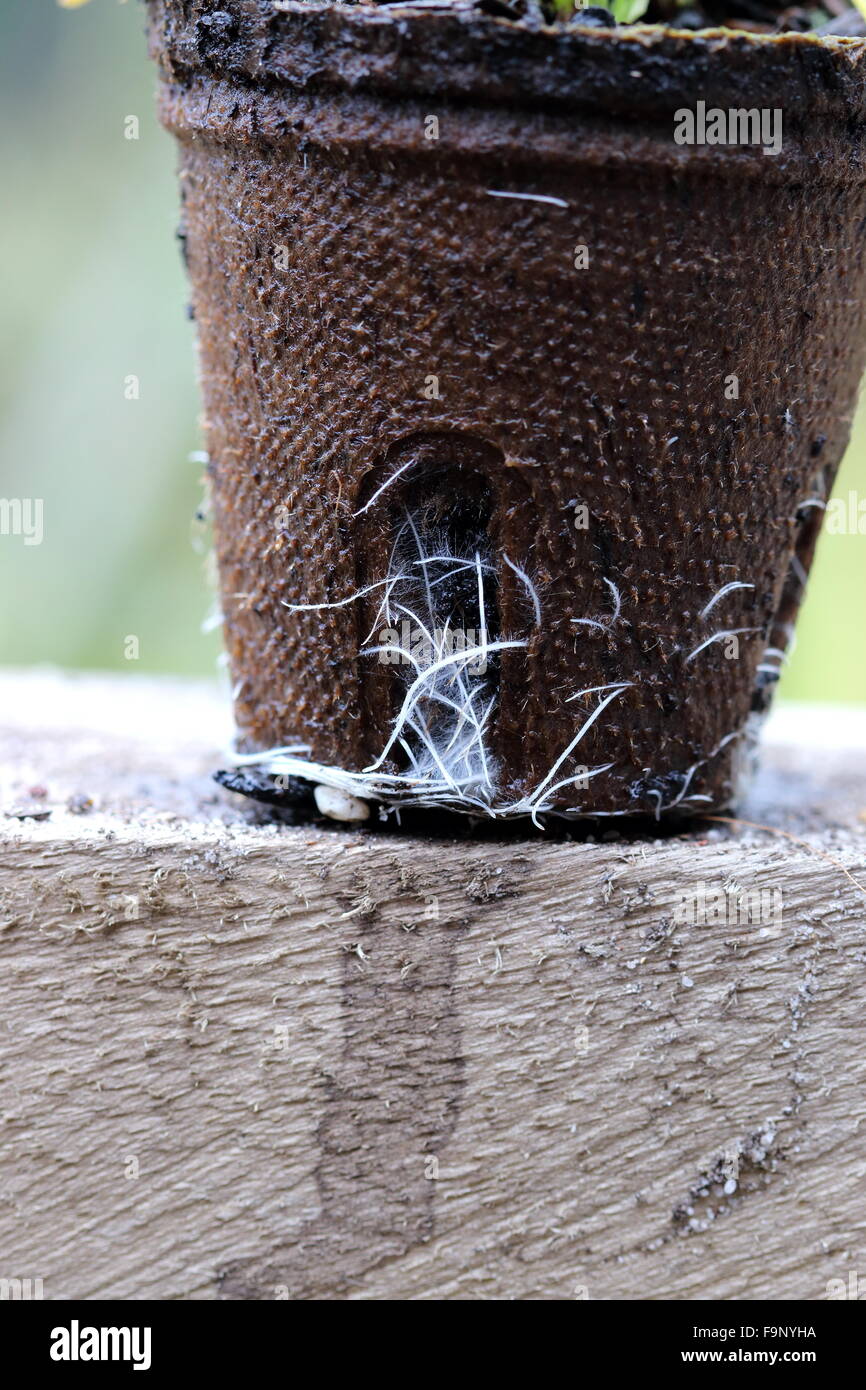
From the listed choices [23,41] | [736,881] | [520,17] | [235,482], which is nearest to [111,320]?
[23,41]

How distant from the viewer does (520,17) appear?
0.57 metres

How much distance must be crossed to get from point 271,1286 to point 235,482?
422 mm

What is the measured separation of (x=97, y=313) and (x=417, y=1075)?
5.23 feet

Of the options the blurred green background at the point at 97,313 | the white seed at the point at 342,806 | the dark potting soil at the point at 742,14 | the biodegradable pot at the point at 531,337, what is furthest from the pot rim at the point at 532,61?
the blurred green background at the point at 97,313

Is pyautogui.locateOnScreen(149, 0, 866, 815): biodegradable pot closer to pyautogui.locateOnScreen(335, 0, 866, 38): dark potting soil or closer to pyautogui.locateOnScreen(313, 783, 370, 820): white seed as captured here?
pyautogui.locateOnScreen(313, 783, 370, 820): white seed

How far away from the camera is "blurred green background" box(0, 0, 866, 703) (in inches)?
73.8

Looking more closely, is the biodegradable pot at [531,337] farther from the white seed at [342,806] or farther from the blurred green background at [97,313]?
the blurred green background at [97,313]

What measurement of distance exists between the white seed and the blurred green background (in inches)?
50.7

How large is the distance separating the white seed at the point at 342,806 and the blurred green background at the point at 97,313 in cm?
129

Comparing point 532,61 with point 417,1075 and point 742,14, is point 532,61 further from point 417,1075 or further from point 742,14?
point 417,1075

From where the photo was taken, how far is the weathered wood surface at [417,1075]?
587 millimetres

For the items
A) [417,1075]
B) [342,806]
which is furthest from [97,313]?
[417,1075]

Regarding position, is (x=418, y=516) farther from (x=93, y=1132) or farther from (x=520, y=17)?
(x=93, y=1132)

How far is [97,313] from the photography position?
6.22ft
